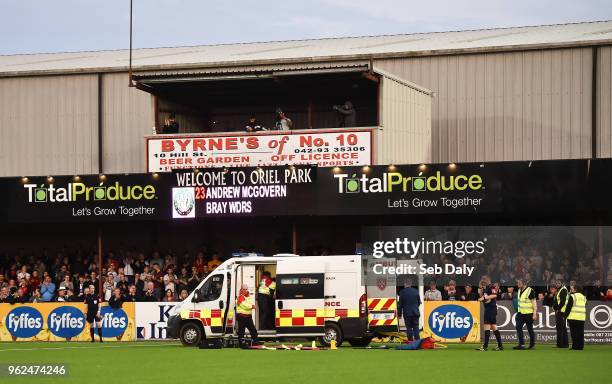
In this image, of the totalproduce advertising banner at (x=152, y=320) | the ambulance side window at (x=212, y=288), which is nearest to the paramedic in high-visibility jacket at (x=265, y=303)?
→ the ambulance side window at (x=212, y=288)

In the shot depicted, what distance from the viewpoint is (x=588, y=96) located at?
40.0m

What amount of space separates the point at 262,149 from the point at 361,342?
29.2ft

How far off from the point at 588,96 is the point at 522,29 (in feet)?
20.3

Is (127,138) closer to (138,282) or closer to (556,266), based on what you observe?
(138,282)

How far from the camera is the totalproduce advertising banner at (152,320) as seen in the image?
3544 centimetres

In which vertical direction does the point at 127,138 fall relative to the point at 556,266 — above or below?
above

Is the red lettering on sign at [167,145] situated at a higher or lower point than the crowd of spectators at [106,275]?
Result: higher

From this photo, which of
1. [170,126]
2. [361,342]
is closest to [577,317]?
[361,342]

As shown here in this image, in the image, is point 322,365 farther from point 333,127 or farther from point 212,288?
point 333,127

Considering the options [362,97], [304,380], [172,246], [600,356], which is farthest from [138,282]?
[304,380]

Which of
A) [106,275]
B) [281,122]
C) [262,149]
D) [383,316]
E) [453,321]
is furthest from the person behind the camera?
[106,275]

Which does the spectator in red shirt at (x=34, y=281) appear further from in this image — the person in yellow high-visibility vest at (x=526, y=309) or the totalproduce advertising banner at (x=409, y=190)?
the person in yellow high-visibility vest at (x=526, y=309)

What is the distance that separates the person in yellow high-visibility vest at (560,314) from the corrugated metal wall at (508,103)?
36.7 feet

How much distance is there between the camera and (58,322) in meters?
36.1
